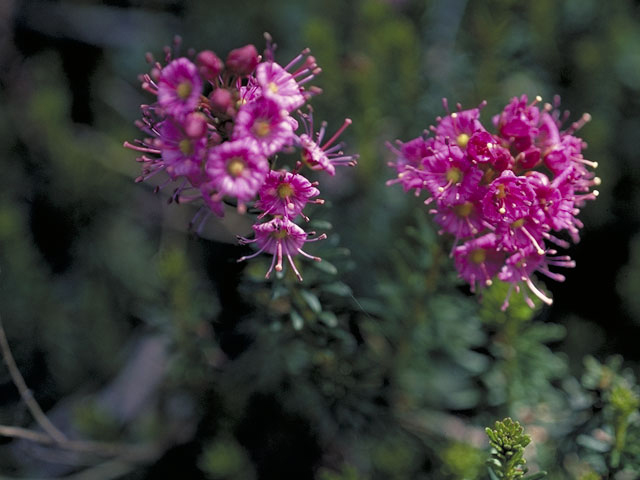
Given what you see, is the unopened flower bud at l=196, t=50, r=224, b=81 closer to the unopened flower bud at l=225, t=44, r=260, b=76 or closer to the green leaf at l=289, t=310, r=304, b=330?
the unopened flower bud at l=225, t=44, r=260, b=76

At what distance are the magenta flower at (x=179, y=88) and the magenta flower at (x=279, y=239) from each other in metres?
0.52

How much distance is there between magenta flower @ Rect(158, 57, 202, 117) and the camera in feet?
7.21

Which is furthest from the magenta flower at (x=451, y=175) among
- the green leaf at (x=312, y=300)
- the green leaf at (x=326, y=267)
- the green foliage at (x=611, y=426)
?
the green foliage at (x=611, y=426)

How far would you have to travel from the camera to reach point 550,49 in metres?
4.60

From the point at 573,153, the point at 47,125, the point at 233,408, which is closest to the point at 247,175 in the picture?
the point at 573,153

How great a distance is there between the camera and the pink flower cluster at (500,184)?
2414 mm

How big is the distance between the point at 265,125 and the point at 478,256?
110 centimetres

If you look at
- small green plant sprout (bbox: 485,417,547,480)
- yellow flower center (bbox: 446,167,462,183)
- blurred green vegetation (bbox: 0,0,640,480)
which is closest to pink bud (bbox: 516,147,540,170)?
yellow flower center (bbox: 446,167,462,183)

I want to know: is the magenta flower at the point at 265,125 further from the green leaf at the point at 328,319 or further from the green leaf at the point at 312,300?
the green leaf at the point at 328,319

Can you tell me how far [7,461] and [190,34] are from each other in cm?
356

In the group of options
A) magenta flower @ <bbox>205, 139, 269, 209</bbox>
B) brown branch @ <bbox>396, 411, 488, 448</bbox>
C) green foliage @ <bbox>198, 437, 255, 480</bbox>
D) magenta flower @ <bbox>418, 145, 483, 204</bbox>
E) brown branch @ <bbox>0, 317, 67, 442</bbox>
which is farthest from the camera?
brown branch @ <bbox>396, 411, 488, 448</bbox>

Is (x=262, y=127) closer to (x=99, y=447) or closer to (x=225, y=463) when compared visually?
(x=225, y=463)

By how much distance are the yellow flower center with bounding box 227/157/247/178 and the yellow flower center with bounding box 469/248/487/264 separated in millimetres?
1082

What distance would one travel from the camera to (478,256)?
2.65m
